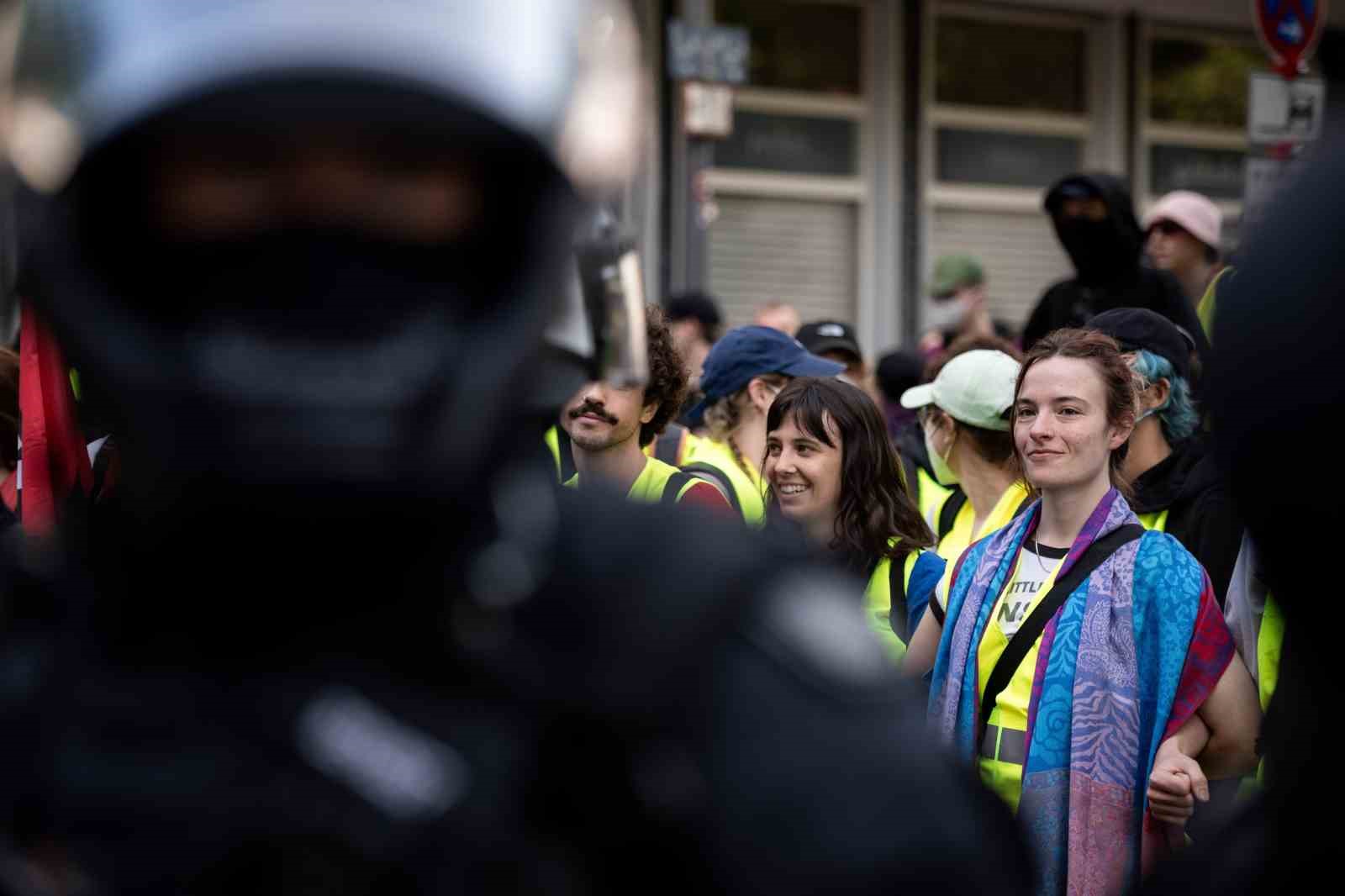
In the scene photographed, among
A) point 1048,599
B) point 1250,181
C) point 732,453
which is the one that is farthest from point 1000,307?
point 1048,599

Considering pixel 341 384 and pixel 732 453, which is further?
pixel 732 453

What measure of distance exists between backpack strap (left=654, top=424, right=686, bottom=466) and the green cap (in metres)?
3.97

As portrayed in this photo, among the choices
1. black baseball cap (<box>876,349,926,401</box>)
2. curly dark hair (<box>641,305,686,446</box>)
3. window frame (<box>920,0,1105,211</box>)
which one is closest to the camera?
curly dark hair (<box>641,305,686,446</box>)

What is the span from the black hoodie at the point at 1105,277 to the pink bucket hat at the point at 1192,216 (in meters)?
0.35

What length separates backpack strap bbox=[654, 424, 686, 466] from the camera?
542 cm

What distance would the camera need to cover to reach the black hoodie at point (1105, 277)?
5.95 metres

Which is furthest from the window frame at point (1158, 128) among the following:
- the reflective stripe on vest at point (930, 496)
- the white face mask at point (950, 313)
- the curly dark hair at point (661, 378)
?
the curly dark hair at point (661, 378)

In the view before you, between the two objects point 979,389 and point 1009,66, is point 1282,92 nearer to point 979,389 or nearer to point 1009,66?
point 979,389

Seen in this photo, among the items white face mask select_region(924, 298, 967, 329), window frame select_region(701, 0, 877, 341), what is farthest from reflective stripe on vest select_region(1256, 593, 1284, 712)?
window frame select_region(701, 0, 877, 341)

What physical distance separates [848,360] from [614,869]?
5759mm

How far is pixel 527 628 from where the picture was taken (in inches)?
48.9

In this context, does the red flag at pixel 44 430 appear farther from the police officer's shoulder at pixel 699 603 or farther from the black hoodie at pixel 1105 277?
the black hoodie at pixel 1105 277

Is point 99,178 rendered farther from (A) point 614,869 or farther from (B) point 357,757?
(A) point 614,869

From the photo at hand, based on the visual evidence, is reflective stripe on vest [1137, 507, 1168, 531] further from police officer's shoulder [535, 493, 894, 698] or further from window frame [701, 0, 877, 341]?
window frame [701, 0, 877, 341]
